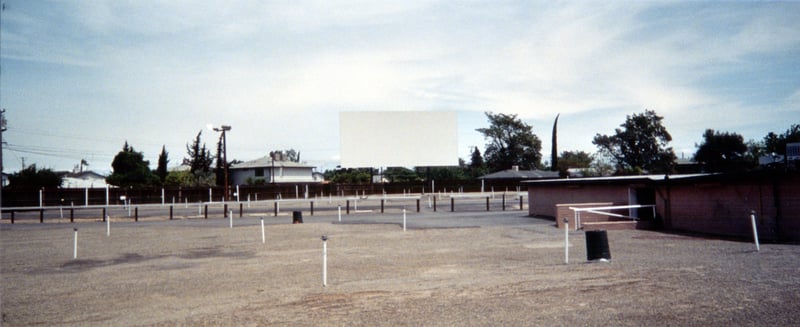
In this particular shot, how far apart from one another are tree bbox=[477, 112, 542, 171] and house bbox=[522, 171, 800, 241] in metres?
78.8

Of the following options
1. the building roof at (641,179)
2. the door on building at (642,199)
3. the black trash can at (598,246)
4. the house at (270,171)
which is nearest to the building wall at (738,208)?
the building roof at (641,179)

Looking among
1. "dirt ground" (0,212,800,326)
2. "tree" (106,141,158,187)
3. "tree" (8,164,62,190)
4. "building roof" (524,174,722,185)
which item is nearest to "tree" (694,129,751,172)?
"building roof" (524,174,722,185)

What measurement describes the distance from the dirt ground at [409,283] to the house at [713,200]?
209 cm

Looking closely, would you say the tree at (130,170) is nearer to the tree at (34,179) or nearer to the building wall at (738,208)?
the tree at (34,179)

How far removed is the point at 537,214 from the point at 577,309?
24.7m

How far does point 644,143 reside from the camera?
9400cm

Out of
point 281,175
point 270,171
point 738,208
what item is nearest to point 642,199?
point 738,208

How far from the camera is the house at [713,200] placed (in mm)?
16828

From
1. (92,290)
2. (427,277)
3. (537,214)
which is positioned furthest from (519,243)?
(537,214)

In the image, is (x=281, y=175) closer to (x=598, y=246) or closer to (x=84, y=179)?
(x=84, y=179)

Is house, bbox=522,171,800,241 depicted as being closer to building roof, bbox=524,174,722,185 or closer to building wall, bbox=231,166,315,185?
building roof, bbox=524,174,722,185

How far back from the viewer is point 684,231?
2106 centimetres

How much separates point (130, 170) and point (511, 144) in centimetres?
6490

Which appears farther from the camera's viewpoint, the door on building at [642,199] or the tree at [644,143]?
the tree at [644,143]
